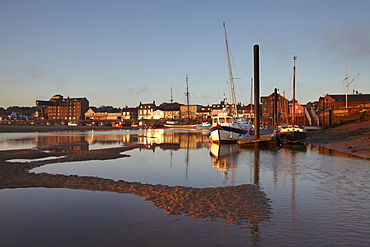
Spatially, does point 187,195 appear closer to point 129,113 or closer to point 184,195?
point 184,195

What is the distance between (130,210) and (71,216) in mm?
1839

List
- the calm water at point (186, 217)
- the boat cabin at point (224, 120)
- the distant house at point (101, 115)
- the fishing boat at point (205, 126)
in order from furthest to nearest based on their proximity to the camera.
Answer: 1. the distant house at point (101, 115)
2. the fishing boat at point (205, 126)
3. the boat cabin at point (224, 120)
4. the calm water at point (186, 217)

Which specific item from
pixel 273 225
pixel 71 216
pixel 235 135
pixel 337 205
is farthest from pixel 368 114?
pixel 71 216

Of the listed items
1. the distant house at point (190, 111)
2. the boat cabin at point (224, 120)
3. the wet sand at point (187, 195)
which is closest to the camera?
the wet sand at point (187, 195)

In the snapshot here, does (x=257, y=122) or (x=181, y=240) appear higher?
(x=257, y=122)

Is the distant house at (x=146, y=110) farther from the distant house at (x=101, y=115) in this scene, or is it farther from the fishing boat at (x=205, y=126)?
the fishing boat at (x=205, y=126)

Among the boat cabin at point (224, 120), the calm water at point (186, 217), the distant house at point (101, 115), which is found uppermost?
the distant house at point (101, 115)

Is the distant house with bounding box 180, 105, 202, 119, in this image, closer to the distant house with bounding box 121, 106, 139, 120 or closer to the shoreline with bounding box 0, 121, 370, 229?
the distant house with bounding box 121, 106, 139, 120

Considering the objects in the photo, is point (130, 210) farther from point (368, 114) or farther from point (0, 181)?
point (368, 114)

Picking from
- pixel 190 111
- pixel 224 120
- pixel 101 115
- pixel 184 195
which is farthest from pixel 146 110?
pixel 184 195

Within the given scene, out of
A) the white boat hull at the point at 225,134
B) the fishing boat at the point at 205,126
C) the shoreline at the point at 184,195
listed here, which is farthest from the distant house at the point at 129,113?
the shoreline at the point at 184,195

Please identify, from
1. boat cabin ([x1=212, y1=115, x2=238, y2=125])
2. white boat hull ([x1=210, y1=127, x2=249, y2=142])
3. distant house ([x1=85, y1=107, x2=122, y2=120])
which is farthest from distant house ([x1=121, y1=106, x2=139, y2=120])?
white boat hull ([x1=210, y1=127, x2=249, y2=142])

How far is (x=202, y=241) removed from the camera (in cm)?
679

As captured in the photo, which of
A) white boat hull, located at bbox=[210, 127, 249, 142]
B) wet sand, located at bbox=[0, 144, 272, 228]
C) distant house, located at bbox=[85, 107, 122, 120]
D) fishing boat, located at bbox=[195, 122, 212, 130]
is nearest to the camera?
wet sand, located at bbox=[0, 144, 272, 228]
